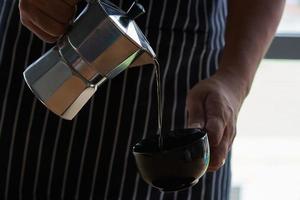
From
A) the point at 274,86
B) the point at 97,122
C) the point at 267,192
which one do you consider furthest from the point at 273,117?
the point at 97,122

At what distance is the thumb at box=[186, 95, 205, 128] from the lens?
2.29 feet

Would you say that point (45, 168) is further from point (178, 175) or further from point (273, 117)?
point (273, 117)

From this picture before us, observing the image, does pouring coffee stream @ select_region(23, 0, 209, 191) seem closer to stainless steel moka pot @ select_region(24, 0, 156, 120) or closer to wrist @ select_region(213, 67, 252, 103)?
stainless steel moka pot @ select_region(24, 0, 156, 120)

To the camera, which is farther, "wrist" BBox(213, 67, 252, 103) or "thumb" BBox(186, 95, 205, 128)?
"wrist" BBox(213, 67, 252, 103)

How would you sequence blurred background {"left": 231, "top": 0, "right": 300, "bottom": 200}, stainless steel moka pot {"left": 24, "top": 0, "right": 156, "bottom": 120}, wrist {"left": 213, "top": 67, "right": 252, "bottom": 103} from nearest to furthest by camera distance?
1. stainless steel moka pot {"left": 24, "top": 0, "right": 156, "bottom": 120}
2. wrist {"left": 213, "top": 67, "right": 252, "bottom": 103}
3. blurred background {"left": 231, "top": 0, "right": 300, "bottom": 200}

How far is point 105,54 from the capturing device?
1.83ft

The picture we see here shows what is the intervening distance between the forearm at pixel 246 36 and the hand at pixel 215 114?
0.07m

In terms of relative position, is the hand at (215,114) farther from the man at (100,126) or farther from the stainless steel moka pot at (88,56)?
the stainless steel moka pot at (88,56)

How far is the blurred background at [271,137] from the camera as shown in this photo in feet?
5.07

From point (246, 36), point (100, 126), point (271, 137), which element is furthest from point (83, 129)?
point (271, 137)

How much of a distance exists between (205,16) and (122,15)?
350mm

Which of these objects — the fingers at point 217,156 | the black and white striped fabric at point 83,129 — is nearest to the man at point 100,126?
the black and white striped fabric at point 83,129

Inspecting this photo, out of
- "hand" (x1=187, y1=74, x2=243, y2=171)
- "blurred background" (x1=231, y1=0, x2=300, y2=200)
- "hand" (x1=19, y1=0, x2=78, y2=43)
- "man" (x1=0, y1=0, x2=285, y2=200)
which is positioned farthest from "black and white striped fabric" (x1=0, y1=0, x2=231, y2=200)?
"blurred background" (x1=231, y1=0, x2=300, y2=200)

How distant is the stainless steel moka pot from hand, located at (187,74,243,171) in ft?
0.47
